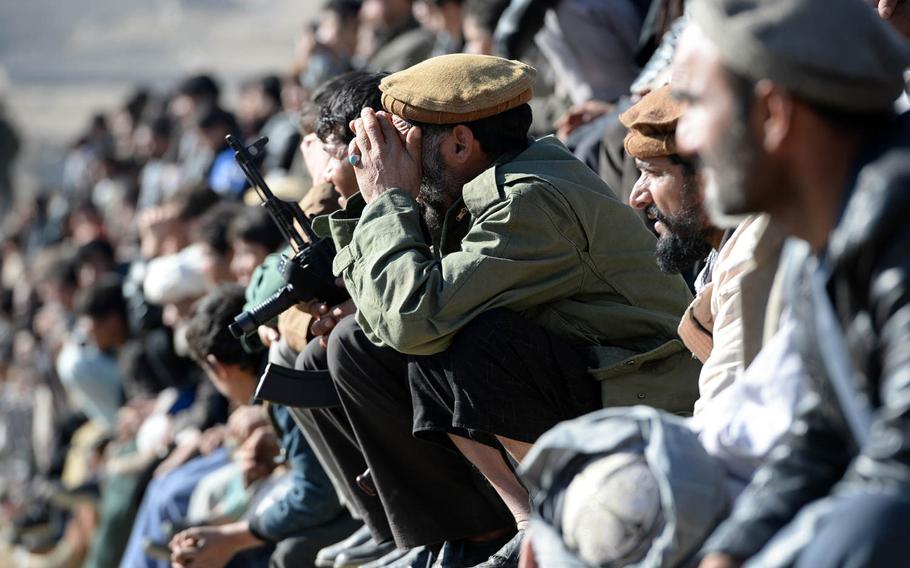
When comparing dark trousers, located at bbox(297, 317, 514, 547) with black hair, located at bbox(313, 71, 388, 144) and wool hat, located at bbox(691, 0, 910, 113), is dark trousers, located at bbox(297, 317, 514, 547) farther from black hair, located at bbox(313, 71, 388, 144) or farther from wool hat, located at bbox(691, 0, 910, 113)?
wool hat, located at bbox(691, 0, 910, 113)

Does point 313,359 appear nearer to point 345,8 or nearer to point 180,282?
point 180,282

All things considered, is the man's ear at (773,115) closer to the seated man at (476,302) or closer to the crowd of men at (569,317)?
the crowd of men at (569,317)

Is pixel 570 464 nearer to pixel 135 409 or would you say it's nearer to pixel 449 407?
pixel 449 407

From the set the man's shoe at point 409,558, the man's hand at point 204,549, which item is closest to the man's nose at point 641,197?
the man's shoe at point 409,558

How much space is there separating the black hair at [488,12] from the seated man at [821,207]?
470 centimetres

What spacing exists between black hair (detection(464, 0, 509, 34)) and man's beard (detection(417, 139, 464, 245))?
3.27 metres

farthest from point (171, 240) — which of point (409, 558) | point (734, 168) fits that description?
point (734, 168)

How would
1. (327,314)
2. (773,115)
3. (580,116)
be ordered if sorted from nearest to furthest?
(773,115) < (327,314) < (580,116)

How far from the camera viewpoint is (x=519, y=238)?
13.3 ft

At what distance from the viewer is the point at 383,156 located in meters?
4.29

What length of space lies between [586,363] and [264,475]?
2.54 meters

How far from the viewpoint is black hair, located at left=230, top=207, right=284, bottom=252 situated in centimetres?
672

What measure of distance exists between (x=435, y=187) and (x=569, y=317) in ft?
1.82

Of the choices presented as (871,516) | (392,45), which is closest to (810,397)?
(871,516)
